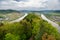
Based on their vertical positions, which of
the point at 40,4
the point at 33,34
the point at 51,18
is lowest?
the point at 33,34

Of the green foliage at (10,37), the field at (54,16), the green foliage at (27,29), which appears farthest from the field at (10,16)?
the field at (54,16)

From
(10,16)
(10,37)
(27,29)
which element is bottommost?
(10,37)

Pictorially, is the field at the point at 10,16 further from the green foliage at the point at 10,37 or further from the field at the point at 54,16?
the field at the point at 54,16

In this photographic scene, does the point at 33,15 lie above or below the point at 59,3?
below

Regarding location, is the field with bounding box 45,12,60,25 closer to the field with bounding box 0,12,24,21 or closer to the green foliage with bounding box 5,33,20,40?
the field with bounding box 0,12,24,21

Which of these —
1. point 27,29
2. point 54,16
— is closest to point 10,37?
point 27,29

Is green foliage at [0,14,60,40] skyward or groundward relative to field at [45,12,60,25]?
groundward

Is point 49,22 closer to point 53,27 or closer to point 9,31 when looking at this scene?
point 53,27

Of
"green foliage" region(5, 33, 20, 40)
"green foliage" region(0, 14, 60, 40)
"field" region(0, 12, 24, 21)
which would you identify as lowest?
"green foliage" region(5, 33, 20, 40)

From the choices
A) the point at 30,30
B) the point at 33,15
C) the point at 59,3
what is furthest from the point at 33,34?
the point at 59,3

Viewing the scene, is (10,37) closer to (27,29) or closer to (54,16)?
(27,29)

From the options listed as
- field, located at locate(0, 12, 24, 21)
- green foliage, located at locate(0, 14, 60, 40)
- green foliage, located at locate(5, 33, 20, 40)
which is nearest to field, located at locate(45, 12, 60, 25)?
green foliage, located at locate(0, 14, 60, 40)
